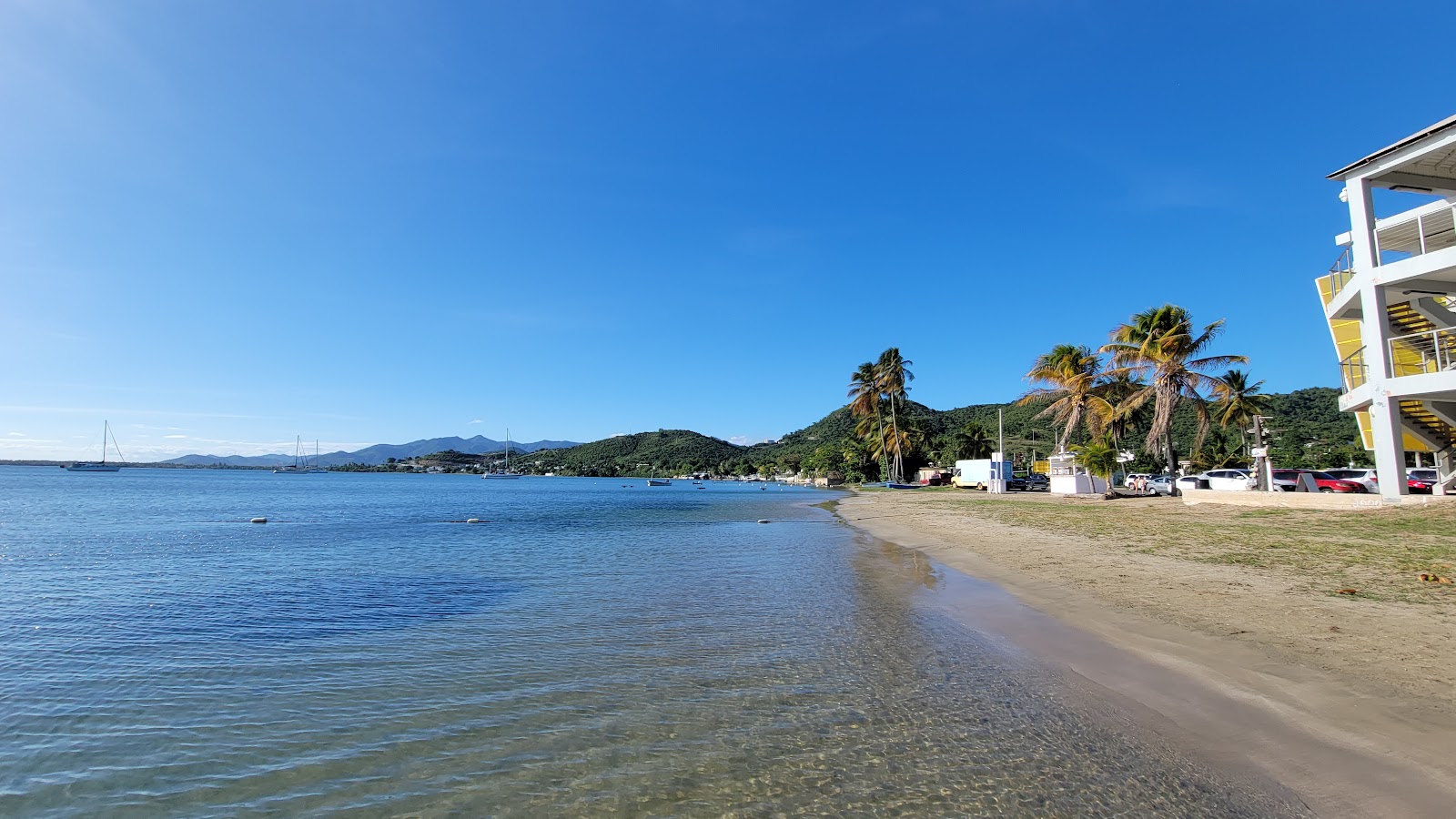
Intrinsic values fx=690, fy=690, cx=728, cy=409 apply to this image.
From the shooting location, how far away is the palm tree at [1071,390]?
1676 inches

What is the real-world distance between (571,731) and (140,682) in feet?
17.6

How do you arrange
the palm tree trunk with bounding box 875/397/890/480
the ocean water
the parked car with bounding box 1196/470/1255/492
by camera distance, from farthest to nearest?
the palm tree trunk with bounding box 875/397/890/480, the parked car with bounding box 1196/470/1255/492, the ocean water

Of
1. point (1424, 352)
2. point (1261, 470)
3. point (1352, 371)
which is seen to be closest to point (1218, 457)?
point (1261, 470)

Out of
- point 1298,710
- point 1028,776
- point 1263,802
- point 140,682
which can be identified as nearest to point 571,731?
point 1028,776

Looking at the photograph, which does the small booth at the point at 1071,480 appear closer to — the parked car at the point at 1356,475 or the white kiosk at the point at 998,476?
the white kiosk at the point at 998,476

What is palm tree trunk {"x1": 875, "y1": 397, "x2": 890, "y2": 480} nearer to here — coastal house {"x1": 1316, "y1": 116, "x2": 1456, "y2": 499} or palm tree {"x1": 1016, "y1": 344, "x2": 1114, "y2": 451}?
palm tree {"x1": 1016, "y1": 344, "x2": 1114, "y2": 451}

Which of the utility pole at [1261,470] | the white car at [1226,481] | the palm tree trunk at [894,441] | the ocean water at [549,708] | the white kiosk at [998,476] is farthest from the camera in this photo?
the palm tree trunk at [894,441]

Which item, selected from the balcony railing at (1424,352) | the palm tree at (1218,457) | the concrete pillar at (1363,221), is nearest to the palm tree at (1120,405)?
the balcony railing at (1424,352)

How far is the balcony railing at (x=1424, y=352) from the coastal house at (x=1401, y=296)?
0.12ft

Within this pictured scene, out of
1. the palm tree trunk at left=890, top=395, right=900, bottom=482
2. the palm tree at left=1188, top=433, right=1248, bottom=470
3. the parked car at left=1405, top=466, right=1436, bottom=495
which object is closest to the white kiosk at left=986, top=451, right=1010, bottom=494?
the palm tree at left=1188, top=433, right=1248, bottom=470

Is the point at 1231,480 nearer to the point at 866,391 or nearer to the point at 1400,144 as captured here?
the point at 1400,144

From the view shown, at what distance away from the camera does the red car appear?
83.0 feet

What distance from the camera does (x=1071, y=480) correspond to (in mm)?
38125

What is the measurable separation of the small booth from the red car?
9.45 meters
